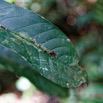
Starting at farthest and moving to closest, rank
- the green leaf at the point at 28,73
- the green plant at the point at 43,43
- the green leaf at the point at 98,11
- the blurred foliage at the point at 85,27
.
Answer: the green leaf at the point at 98,11, the blurred foliage at the point at 85,27, the green leaf at the point at 28,73, the green plant at the point at 43,43

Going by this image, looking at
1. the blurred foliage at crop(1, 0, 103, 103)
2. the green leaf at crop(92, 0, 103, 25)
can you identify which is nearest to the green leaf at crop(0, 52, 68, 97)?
the blurred foliage at crop(1, 0, 103, 103)

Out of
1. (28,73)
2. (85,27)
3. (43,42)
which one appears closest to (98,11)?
(85,27)

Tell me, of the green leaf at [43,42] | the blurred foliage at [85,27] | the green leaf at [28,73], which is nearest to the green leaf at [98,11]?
the blurred foliage at [85,27]

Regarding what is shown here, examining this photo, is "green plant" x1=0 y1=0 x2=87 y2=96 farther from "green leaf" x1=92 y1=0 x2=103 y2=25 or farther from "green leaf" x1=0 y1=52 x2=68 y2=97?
"green leaf" x1=92 y1=0 x2=103 y2=25

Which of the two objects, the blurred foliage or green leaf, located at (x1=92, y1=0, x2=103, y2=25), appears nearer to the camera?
the blurred foliage

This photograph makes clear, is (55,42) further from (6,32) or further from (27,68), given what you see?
(27,68)

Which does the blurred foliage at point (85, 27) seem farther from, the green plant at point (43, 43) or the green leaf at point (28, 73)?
the green plant at point (43, 43)

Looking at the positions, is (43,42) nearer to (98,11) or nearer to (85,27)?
(98,11)
